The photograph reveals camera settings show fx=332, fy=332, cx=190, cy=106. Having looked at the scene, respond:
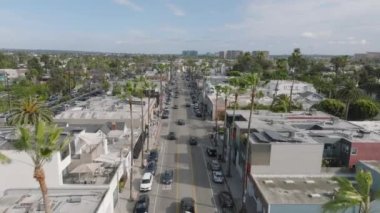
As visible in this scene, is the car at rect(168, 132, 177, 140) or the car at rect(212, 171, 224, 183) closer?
the car at rect(212, 171, 224, 183)

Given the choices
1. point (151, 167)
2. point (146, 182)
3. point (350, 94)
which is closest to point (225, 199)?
point (146, 182)

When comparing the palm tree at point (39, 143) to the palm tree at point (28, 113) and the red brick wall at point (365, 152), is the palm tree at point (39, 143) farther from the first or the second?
the red brick wall at point (365, 152)

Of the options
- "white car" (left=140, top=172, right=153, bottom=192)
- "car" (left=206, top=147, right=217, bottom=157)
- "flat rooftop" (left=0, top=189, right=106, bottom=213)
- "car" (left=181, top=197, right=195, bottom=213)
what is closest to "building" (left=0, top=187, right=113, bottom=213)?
"flat rooftop" (left=0, top=189, right=106, bottom=213)

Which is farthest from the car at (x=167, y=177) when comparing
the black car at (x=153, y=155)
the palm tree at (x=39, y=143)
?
the palm tree at (x=39, y=143)

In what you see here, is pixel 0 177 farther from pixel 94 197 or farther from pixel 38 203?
pixel 94 197

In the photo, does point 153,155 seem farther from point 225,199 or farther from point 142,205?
point 225,199

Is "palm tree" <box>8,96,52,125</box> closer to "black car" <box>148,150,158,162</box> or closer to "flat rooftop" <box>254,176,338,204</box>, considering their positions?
"black car" <box>148,150,158,162</box>
